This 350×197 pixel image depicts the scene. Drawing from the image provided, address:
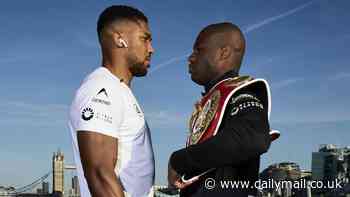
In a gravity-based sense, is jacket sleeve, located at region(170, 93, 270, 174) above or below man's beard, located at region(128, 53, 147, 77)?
below

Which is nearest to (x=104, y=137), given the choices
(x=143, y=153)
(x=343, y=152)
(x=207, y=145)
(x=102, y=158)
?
(x=102, y=158)

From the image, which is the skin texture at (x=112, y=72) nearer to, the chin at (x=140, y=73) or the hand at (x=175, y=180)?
the chin at (x=140, y=73)

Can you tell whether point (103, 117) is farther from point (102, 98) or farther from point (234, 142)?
point (234, 142)

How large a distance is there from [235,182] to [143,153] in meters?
0.70

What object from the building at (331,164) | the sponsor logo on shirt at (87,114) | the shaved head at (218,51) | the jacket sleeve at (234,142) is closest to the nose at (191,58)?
the shaved head at (218,51)

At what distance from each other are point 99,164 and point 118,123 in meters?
0.33

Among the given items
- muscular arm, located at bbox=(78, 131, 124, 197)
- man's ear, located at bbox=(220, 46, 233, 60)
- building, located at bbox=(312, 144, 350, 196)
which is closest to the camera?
muscular arm, located at bbox=(78, 131, 124, 197)

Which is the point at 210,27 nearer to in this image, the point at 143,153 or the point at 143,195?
the point at 143,153

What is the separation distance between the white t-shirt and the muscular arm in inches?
2.4

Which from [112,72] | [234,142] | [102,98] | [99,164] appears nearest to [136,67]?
[112,72]

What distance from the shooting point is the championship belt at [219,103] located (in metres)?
3.84

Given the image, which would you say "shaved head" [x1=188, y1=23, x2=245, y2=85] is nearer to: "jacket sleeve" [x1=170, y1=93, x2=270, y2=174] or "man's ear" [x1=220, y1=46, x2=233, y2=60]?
"man's ear" [x1=220, y1=46, x2=233, y2=60]

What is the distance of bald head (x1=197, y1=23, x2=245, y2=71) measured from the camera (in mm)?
4109

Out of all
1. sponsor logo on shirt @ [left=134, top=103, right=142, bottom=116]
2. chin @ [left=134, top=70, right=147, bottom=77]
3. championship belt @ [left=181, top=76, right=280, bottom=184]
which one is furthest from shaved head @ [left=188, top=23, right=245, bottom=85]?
sponsor logo on shirt @ [left=134, top=103, right=142, bottom=116]
